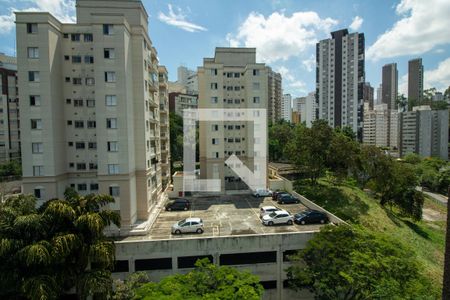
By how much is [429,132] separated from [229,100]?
6657 cm

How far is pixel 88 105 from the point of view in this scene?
21312 mm

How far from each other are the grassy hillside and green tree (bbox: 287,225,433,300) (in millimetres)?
6385

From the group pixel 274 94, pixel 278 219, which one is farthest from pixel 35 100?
pixel 274 94

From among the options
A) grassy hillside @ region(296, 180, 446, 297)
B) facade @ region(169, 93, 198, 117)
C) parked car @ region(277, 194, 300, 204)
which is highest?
facade @ region(169, 93, 198, 117)

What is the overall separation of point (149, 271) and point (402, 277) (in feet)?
49.3

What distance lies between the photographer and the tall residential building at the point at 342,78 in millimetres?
69812

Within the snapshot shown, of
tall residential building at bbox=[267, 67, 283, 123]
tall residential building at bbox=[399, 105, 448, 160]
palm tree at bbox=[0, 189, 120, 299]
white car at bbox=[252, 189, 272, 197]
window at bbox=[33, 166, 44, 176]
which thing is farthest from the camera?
tall residential building at bbox=[267, 67, 283, 123]

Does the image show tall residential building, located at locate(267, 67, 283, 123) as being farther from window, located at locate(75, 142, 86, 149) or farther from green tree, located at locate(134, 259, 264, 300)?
green tree, located at locate(134, 259, 264, 300)

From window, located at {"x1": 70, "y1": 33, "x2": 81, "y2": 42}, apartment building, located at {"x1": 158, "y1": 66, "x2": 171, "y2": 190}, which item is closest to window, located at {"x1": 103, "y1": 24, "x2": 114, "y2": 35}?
window, located at {"x1": 70, "y1": 33, "x2": 81, "y2": 42}

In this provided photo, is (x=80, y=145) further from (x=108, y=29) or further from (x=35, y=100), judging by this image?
(x=108, y=29)

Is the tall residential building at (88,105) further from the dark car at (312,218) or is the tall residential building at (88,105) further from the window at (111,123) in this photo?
the dark car at (312,218)

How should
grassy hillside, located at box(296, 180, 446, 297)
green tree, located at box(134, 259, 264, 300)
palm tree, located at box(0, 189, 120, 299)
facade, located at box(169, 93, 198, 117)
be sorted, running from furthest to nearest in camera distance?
facade, located at box(169, 93, 198, 117), grassy hillside, located at box(296, 180, 446, 297), palm tree, located at box(0, 189, 120, 299), green tree, located at box(134, 259, 264, 300)

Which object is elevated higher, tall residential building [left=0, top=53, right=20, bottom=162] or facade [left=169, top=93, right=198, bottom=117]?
facade [left=169, top=93, right=198, bottom=117]

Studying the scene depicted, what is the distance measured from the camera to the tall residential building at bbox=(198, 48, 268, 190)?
31.5 m
